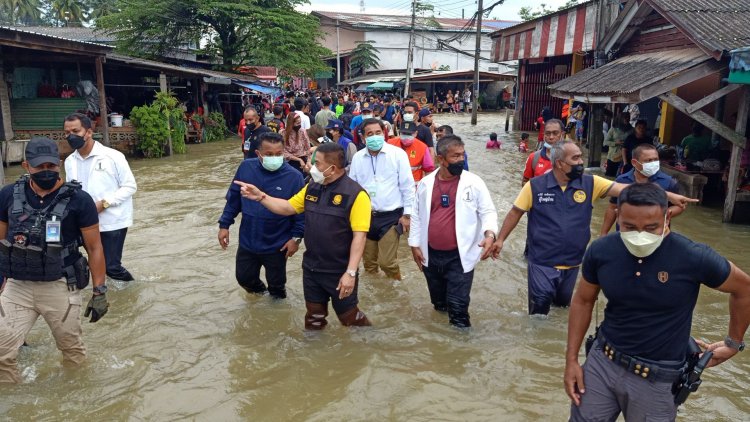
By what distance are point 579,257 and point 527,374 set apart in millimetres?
1051

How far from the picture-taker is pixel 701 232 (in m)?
9.05

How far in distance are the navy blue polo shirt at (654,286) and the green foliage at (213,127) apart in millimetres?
20044

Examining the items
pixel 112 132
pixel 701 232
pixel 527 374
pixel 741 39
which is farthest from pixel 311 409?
pixel 112 132

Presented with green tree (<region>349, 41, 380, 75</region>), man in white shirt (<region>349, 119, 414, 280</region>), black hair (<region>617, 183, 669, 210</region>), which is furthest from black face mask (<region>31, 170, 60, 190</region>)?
green tree (<region>349, 41, 380, 75</region>)

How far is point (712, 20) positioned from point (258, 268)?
28.8 feet

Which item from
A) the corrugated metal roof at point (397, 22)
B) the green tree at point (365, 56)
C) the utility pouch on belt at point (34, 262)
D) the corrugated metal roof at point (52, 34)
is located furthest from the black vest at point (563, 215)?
the corrugated metal roof at point (397, 22)

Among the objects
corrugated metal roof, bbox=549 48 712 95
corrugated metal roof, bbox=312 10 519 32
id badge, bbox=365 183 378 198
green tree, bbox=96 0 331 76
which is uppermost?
corrugated metal roof, bbox=312 10 519 32

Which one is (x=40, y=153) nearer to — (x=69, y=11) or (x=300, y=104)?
(x=300, y=104)

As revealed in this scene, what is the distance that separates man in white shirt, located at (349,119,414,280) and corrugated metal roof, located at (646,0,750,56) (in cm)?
549

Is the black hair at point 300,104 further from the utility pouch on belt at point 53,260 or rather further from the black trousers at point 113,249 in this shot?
the utility pouch on belt at point 53,260

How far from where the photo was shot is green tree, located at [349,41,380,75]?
42625 millimetres

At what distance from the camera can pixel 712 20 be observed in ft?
32.3

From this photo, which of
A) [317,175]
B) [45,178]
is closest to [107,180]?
[45,178]

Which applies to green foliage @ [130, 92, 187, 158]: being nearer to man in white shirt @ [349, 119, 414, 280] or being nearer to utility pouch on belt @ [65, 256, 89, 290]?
man in white shirt @ [349, 119, 414, 280]
